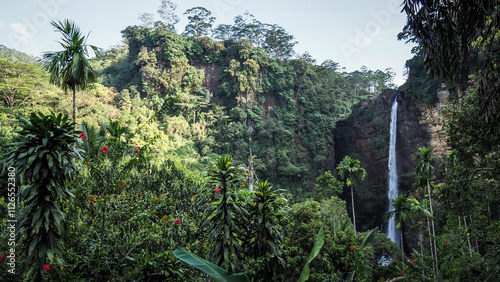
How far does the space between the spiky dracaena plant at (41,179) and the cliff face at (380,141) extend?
2744 cm

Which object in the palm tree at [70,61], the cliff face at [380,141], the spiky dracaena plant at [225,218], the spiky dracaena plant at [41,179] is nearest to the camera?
the spiky dracaena plant at [41,179]

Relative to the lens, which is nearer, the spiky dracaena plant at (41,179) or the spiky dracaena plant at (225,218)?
the spiky dracaena plant at (41,179)

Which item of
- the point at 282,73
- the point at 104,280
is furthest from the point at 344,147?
the point at 104,280

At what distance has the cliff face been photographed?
25.8 m

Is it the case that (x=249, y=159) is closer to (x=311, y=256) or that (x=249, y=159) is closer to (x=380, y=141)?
(x=380, y=141)

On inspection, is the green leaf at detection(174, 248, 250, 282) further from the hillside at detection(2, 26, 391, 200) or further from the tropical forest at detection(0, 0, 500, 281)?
the hillside at detection(2, 26, 391, 200)

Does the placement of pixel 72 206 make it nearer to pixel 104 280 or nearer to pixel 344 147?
pixel 104 280

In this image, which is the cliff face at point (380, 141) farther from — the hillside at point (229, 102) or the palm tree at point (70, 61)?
the palm tree at point (70, 61)

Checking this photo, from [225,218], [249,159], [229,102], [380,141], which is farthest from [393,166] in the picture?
[225,218]

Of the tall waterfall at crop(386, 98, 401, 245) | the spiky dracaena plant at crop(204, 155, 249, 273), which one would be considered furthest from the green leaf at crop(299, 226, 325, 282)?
the tall waterfall at crop(386, 98, 401, 245)

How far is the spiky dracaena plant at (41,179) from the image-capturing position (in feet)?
11.9

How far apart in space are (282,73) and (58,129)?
111ft

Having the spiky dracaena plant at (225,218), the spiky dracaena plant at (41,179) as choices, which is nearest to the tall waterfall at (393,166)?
the spiky dracaena plant at (225,218)

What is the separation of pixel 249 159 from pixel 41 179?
19.7m
